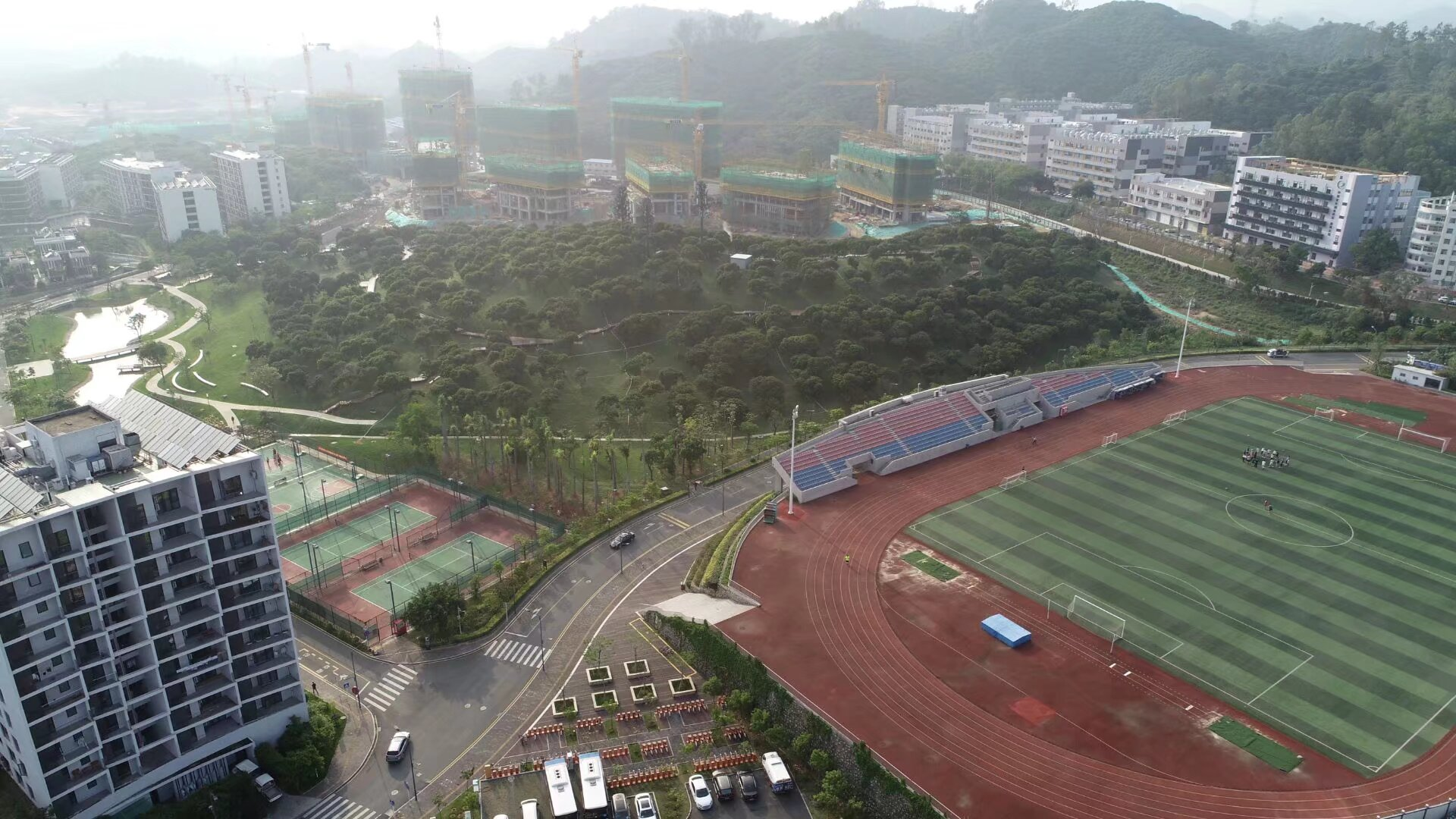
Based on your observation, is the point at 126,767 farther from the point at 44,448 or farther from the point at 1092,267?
the point at 1092,267

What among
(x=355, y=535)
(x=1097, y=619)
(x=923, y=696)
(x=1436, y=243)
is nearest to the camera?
(x=923, y=696)

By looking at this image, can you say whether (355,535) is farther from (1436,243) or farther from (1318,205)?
(1436,243)

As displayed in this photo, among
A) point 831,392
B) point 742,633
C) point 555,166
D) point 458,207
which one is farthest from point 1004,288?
point 458,207

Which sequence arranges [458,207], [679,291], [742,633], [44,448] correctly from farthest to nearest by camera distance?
[458,207], [679,291], [742,633], [44,448]

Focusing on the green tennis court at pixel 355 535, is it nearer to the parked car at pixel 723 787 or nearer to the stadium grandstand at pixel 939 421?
the stadium grandstand at pixel 939 421

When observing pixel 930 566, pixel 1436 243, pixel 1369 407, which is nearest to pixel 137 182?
pixel 930 566

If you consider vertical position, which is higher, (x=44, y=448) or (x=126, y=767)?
(x=44, y=448)

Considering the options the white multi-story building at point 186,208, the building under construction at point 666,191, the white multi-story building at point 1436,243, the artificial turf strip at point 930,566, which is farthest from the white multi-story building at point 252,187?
the white multi-story building at point 1436,243
